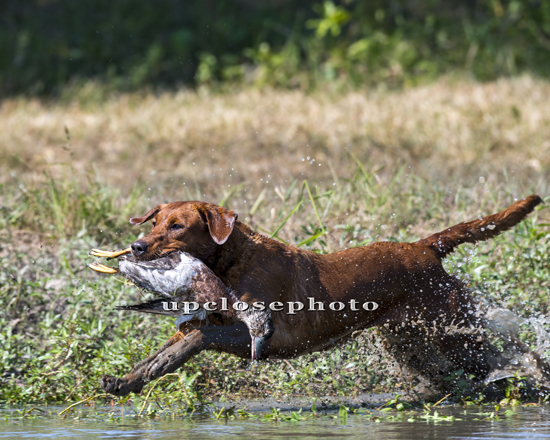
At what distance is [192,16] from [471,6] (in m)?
5.45

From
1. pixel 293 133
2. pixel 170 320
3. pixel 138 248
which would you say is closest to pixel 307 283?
pixel 138 248

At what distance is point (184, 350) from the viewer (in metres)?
4.07

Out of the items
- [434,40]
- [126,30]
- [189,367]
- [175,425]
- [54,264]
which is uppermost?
[126,30]

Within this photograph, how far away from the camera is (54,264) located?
6379 millimetres

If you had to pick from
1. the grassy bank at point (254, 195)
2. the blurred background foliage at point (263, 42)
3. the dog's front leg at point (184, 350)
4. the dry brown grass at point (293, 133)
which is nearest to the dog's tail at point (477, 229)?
the grassy bank at point (254, 195)

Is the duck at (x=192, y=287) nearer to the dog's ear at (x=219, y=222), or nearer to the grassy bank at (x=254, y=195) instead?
the dog's ear at (x=219, y=222)

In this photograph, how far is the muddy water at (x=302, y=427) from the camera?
3805 mm

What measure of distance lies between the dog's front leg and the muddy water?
0.22 m

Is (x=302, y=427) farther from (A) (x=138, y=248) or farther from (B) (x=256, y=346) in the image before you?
(A) (x=138, y=248)

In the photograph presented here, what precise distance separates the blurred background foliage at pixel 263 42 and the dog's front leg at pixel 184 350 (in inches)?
383

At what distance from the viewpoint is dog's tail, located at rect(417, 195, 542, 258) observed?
486 cm

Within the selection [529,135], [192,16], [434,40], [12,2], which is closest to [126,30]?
[192,16]

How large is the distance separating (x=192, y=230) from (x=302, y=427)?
3.60ft

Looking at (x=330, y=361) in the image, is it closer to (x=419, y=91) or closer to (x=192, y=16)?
(x=419, y=91)
